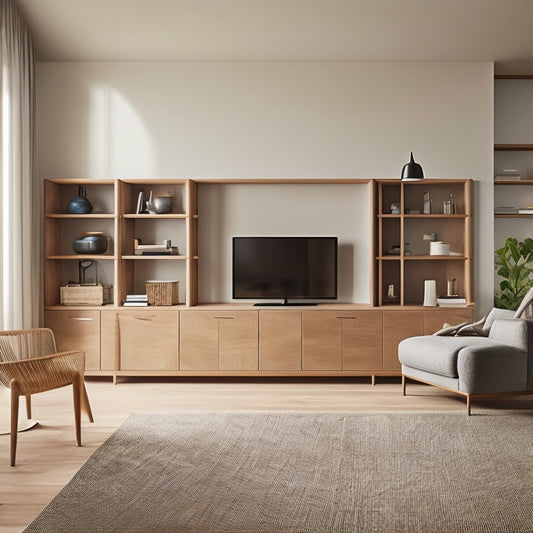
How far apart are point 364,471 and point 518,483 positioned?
77 cm

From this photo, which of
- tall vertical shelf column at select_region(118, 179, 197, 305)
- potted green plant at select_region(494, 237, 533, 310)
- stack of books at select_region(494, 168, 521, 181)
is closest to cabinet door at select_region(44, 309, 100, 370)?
tall vertical shelf column at select_region(118, 179, 197, 305)

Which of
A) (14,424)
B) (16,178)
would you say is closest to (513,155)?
(16,178)

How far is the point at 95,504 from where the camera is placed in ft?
9.98

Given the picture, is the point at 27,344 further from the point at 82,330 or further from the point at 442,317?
the point at 442,317

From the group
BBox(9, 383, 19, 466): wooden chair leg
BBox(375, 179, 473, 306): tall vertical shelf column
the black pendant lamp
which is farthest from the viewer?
BBox(375, 179, 473, 306): tall vertical shelf column

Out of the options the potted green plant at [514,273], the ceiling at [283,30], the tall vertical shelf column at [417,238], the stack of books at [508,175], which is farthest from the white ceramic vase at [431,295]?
the ceiling at [283,30]

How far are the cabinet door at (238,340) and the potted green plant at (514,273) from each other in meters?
2.35

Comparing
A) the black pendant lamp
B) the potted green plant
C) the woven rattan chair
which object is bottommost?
the woven rattan chair

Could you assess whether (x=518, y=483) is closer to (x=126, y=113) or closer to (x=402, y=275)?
(x=402, y=275)

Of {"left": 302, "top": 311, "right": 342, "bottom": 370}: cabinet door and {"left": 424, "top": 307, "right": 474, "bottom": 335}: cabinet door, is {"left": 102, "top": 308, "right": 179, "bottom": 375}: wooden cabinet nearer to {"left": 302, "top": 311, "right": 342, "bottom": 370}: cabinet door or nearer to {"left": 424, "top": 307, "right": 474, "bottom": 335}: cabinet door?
{"left": 302, "top": 311, "right": 342, "bottom": 370}: cabinet door

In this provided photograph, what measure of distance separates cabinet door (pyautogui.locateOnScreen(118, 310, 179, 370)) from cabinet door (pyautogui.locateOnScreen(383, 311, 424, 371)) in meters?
1.90

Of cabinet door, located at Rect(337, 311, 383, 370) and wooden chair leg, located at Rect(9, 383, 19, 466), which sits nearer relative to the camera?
wooden chair leg, located at Rect(9, 383, 19, 466)

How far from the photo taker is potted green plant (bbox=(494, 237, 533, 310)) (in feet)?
20.0

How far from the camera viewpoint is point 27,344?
15.4 feet
